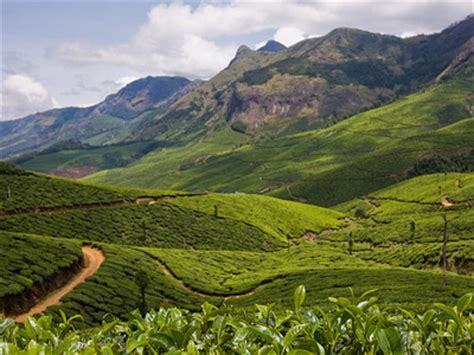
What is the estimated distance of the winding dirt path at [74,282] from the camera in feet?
144

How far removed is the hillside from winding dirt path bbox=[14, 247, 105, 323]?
1.21 meters

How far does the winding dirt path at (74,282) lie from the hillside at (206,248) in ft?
3.98

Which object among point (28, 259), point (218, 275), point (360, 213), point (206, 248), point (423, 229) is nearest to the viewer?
point (28, 259)

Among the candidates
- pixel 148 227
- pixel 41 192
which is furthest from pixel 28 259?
pixel 41 192

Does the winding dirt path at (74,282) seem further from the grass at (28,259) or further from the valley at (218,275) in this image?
the grass at (28,259)

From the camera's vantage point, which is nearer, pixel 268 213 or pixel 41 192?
pixel 41 192

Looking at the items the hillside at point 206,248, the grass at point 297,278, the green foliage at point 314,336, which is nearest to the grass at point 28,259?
the hillside at point 206,248

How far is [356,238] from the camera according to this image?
5364 inches

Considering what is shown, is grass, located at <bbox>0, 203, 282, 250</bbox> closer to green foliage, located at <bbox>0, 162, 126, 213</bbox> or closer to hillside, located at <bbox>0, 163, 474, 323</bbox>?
hillside, located at <bbox>0, 163, 474, 323</bbox>

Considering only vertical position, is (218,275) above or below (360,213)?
above

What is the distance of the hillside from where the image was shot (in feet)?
162

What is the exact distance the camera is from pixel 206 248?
110 metres

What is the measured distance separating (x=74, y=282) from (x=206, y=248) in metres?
56.8

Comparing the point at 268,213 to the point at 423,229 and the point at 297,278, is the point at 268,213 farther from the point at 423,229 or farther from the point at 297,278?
the point at 297,278
